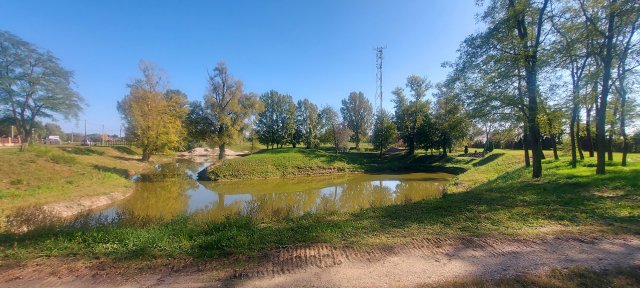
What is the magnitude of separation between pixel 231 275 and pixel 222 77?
102 ft

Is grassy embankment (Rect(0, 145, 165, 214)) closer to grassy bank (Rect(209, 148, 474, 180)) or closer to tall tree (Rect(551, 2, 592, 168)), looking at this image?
grassy bank (Rect(209, 148, 474, 180))

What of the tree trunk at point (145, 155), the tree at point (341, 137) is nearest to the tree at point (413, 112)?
the tree at point (341, 137)

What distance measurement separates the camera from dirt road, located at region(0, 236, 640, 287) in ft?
14.4

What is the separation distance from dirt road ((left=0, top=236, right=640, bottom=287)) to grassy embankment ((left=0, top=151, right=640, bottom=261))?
486mm

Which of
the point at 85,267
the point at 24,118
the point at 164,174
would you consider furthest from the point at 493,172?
the point at 24,118

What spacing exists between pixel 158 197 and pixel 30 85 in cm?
2254

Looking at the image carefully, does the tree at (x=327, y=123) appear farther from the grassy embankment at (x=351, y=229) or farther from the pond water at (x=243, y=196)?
the grassy embankment at (x=351, y=229)

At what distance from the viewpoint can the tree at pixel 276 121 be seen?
51.8 metres

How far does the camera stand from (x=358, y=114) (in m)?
54.8

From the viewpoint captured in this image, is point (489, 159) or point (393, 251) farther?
point (489, 159)

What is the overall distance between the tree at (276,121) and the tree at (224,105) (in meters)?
18.2

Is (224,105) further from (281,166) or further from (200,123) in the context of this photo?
(281,166)

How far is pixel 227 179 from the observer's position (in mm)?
25906

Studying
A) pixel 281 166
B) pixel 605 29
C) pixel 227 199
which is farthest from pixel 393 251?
pixel 281 166
